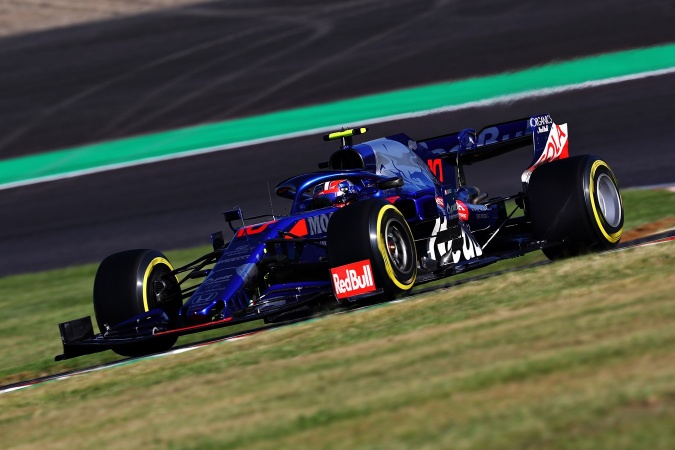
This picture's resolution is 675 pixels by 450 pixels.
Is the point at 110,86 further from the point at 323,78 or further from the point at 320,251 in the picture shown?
the point at 320,251

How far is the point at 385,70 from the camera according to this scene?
66.7 feet

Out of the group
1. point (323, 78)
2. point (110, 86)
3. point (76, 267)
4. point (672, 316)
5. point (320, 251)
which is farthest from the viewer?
point (110, 86)

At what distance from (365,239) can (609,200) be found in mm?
2869

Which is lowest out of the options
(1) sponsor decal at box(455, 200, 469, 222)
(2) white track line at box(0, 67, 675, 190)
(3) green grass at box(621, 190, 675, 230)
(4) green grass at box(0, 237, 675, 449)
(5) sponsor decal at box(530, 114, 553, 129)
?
(4) green grass at box(0, 237, 675, 449)

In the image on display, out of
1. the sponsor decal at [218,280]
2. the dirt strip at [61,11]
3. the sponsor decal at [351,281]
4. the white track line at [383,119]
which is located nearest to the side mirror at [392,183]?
the sponsor decal at [351,281]

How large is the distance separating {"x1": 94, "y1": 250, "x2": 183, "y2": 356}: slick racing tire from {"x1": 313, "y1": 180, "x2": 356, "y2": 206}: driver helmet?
56.9 inches

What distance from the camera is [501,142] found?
11.3m

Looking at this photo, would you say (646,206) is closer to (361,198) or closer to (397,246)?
(361,198)

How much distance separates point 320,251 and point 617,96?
8.51 meters

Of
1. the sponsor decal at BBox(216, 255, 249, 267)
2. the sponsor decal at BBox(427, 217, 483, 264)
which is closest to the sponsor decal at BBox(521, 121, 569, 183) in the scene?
the sponsor decal at BBox(427, 217, 483, 264)

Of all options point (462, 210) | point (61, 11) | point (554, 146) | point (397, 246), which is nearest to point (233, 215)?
point (397, 246)

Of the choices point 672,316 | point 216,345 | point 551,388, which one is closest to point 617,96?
point 216,345

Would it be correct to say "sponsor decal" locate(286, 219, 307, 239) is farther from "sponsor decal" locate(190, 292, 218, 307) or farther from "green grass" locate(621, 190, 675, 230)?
"green grass" locate(621, 190, 675, 230)

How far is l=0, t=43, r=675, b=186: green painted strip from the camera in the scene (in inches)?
708
